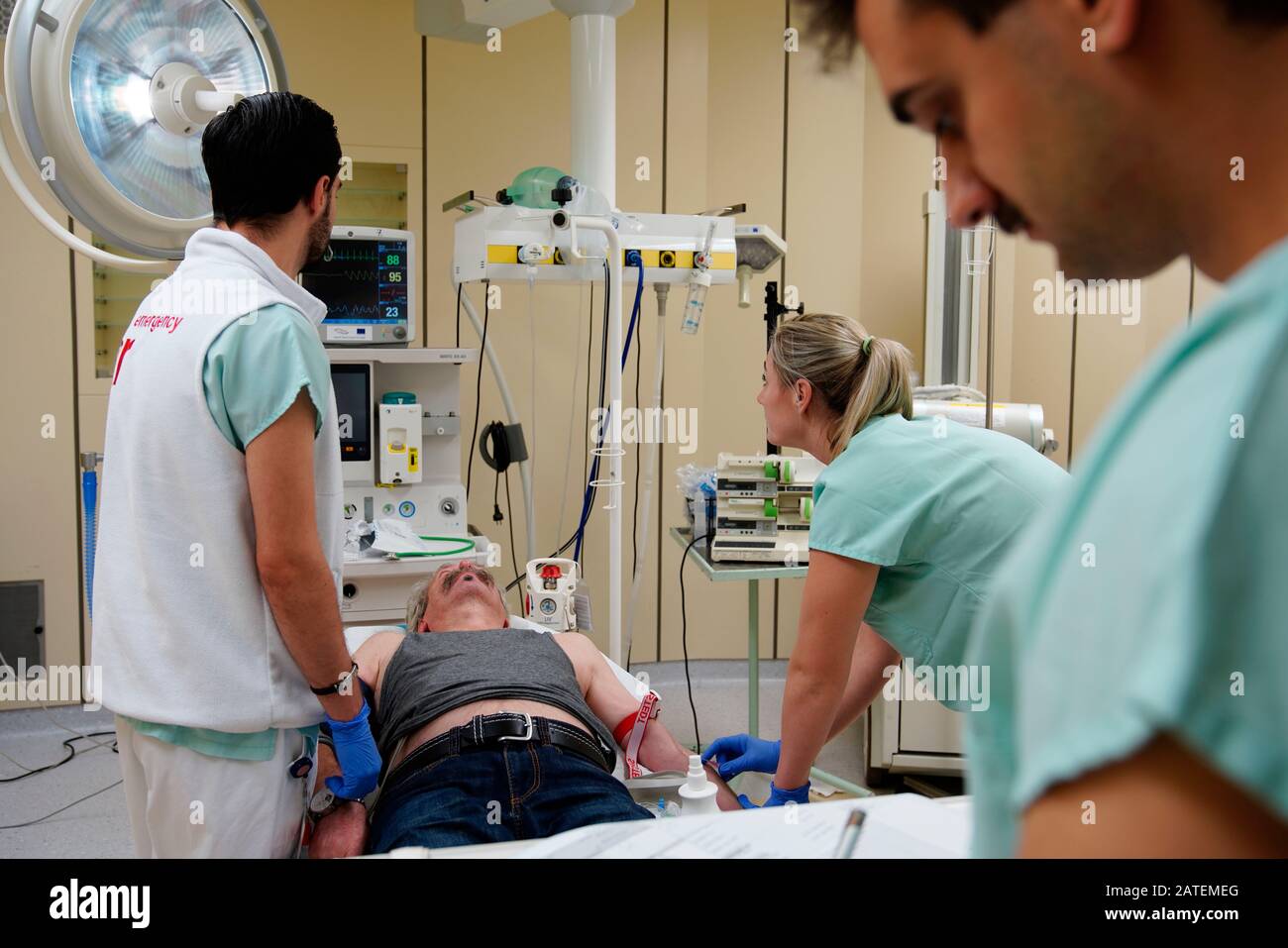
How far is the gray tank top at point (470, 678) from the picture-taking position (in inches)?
81.5

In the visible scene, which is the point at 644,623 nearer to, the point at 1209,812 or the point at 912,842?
the point at 912,842

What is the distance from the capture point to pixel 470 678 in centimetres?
211

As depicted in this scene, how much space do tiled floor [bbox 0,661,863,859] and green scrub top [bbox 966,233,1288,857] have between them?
2.96 meters

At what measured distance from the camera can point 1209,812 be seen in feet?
1.02

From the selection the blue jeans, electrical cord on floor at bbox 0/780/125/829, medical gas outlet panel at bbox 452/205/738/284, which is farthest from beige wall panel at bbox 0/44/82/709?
the blue jeans

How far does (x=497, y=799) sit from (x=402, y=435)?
1754 millimetres

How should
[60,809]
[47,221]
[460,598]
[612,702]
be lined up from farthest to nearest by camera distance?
[60,809] → [460,598] → [612,702] → [47,221]

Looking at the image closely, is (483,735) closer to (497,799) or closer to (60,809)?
(497,799)

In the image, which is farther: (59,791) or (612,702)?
(59,791)

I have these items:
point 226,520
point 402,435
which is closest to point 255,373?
point 226,520

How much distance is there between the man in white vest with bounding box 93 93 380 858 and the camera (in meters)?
1.41

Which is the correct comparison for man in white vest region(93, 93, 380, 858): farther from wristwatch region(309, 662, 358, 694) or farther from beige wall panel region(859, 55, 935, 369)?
beige wall panel region(859, 55, 935, 369)

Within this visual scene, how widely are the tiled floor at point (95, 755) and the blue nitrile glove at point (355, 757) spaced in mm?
1509
